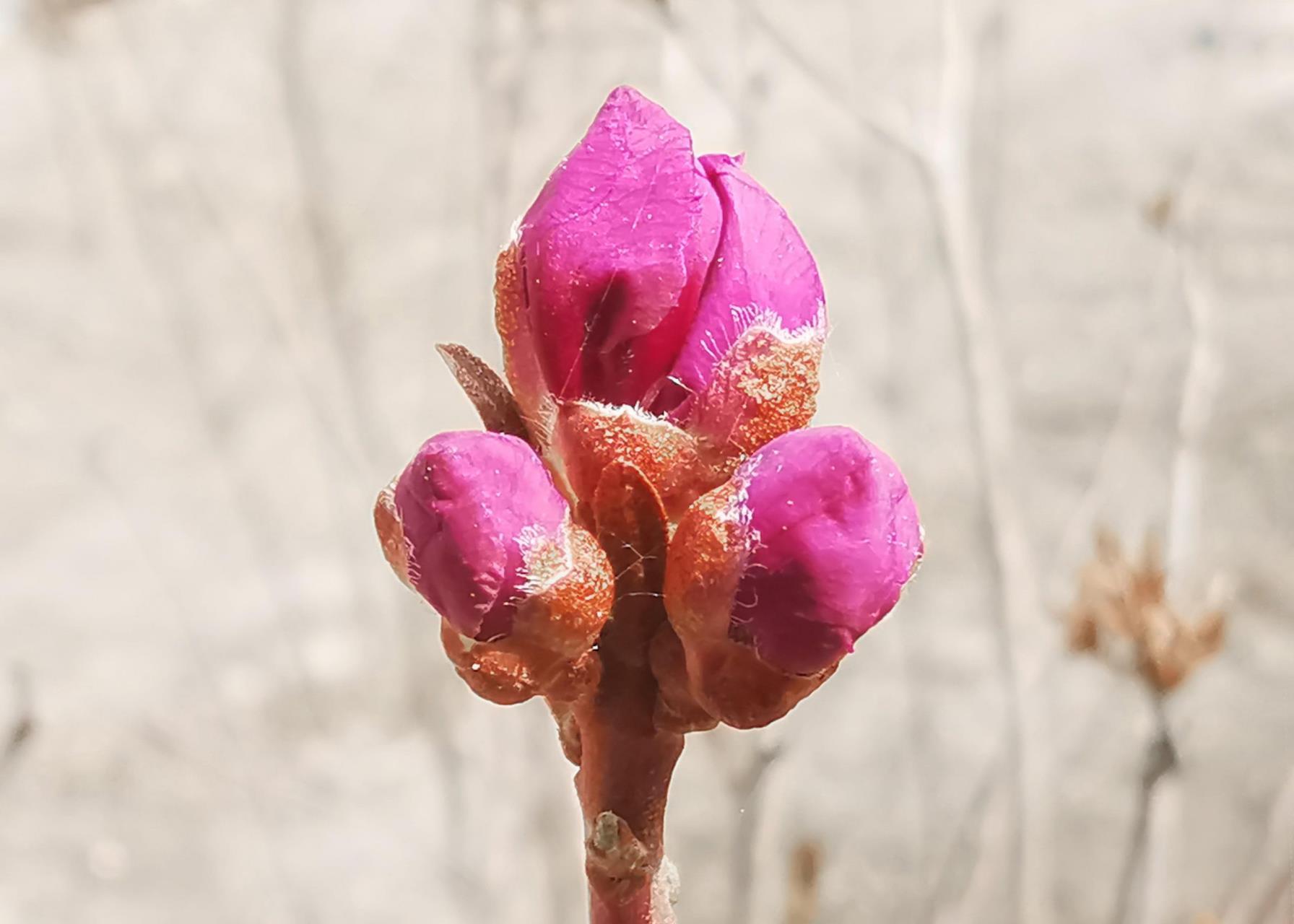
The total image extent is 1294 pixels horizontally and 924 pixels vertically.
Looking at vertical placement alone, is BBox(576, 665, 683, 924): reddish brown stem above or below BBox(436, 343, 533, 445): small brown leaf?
below

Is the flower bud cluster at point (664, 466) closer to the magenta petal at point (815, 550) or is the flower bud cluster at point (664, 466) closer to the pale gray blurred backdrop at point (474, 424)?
the magenta petal at point (815, 550)

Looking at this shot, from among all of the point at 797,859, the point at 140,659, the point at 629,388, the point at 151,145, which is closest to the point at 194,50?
the point at 151,145

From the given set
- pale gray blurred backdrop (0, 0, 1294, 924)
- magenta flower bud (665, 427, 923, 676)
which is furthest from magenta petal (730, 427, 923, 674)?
pale gray blurred backdrop (0, 0, 1294, 924)

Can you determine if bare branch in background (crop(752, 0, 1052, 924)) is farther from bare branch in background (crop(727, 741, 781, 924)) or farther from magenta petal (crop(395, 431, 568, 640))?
magenta petal (crop(395, 431, 568, 640))

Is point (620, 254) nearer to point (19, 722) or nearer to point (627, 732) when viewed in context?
point (627, 732)

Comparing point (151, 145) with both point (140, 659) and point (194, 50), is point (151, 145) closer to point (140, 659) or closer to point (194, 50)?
point (194, 50)

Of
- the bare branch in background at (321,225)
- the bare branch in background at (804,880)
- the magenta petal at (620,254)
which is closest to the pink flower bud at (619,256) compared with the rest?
the magenta petal at (620,254)
